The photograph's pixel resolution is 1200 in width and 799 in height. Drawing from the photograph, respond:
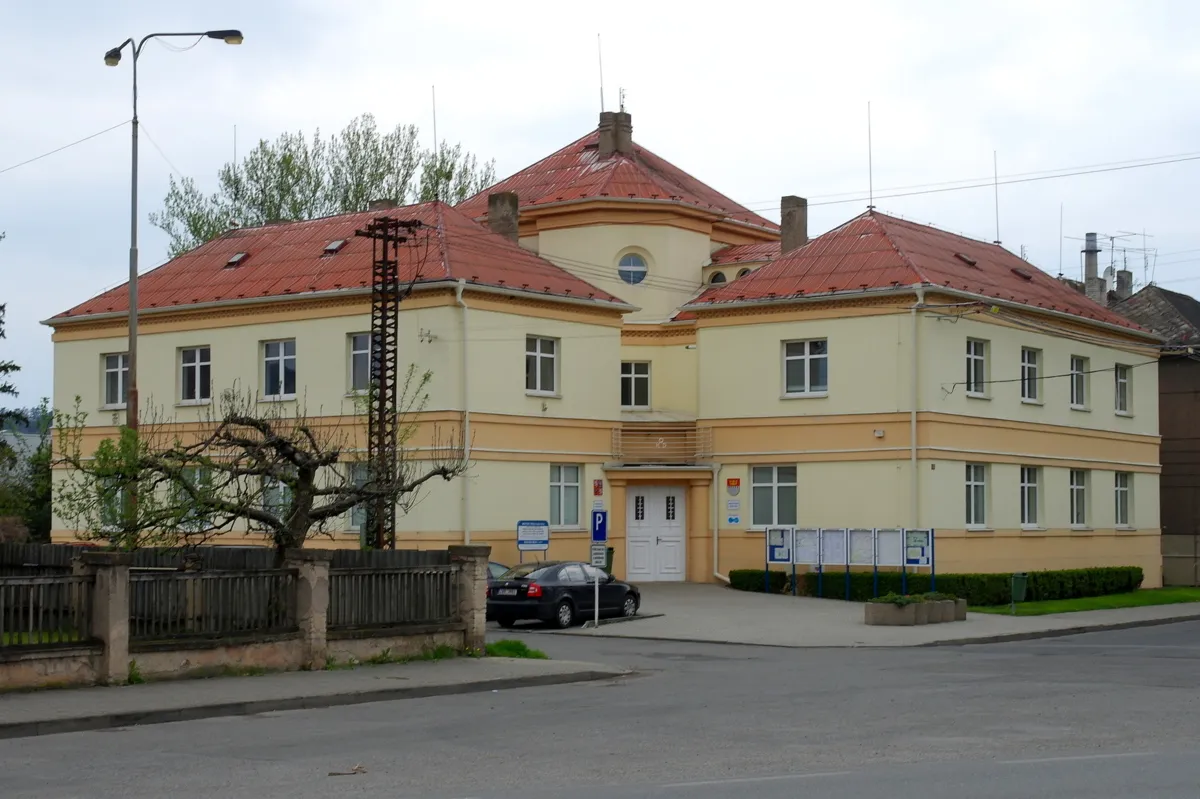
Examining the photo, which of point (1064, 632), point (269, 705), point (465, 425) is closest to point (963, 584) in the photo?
point (1064, 632)

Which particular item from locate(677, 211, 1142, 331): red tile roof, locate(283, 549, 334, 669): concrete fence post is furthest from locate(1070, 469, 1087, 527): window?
locate(283, 549, 334, 669): concrete fence post

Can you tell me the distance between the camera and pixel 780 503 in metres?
44.4

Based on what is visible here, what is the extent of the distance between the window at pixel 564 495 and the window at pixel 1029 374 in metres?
13.1

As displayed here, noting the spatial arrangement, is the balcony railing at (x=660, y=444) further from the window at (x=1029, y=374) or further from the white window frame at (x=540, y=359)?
the window at (x=1029, y=374)

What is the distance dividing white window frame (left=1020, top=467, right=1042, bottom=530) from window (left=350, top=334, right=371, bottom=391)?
18790 millimetres

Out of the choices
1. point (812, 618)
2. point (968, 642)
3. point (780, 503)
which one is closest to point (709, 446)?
point (780, 503)

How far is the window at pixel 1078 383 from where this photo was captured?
48938mm

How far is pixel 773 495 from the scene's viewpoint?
44.5 metres

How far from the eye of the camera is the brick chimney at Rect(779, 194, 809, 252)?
49969mm

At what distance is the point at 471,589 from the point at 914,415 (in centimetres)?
1970

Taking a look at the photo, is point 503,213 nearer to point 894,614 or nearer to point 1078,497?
point 894,614

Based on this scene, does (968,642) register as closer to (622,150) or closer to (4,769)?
(4,769)

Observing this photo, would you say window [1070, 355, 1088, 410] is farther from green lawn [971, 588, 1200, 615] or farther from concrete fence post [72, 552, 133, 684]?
concrete fence post [72, 552, 133, 684]

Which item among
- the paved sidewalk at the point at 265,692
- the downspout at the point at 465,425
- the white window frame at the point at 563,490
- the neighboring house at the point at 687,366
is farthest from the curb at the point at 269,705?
the white window frame at the point at 563,490
